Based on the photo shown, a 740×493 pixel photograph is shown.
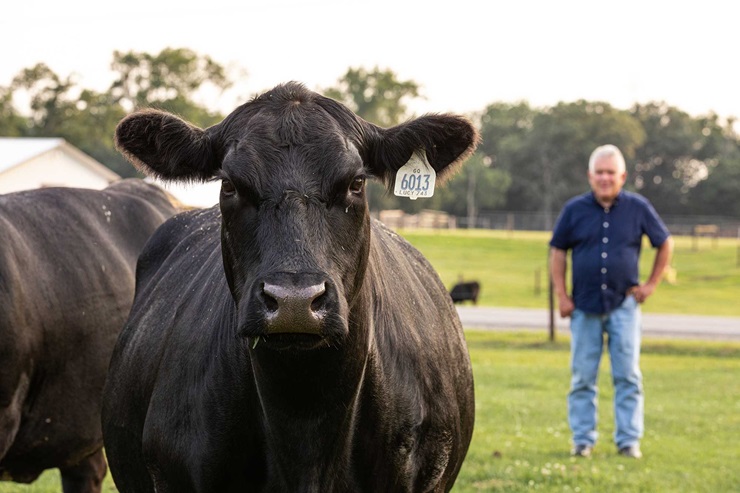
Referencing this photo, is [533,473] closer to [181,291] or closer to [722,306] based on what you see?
[181,291]

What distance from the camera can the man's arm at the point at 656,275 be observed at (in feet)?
30.6

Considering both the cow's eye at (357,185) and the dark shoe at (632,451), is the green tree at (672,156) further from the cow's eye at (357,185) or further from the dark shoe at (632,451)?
the cow's eye at (357,185)

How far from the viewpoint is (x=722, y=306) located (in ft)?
117

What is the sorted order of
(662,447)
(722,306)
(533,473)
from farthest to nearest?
1. (722,306)
2. (662,447)
3. (533,473)

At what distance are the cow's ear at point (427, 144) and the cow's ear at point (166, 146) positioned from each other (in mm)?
629

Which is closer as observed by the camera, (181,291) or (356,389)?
(356,389)

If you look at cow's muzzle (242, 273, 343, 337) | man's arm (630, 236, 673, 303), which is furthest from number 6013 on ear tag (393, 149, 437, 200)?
man's arm (630, 236, 673, 303)

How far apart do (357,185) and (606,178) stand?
621 centimetres

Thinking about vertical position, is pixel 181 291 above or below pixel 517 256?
above

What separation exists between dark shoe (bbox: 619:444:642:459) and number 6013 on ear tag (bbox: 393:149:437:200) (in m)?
5.58

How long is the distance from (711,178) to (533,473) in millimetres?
93915

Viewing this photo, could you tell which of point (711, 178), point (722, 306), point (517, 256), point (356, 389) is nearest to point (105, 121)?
point (517, 256)

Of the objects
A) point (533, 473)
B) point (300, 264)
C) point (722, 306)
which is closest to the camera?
point (300, 264)

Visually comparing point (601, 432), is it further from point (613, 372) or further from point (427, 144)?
point (427, 144)
